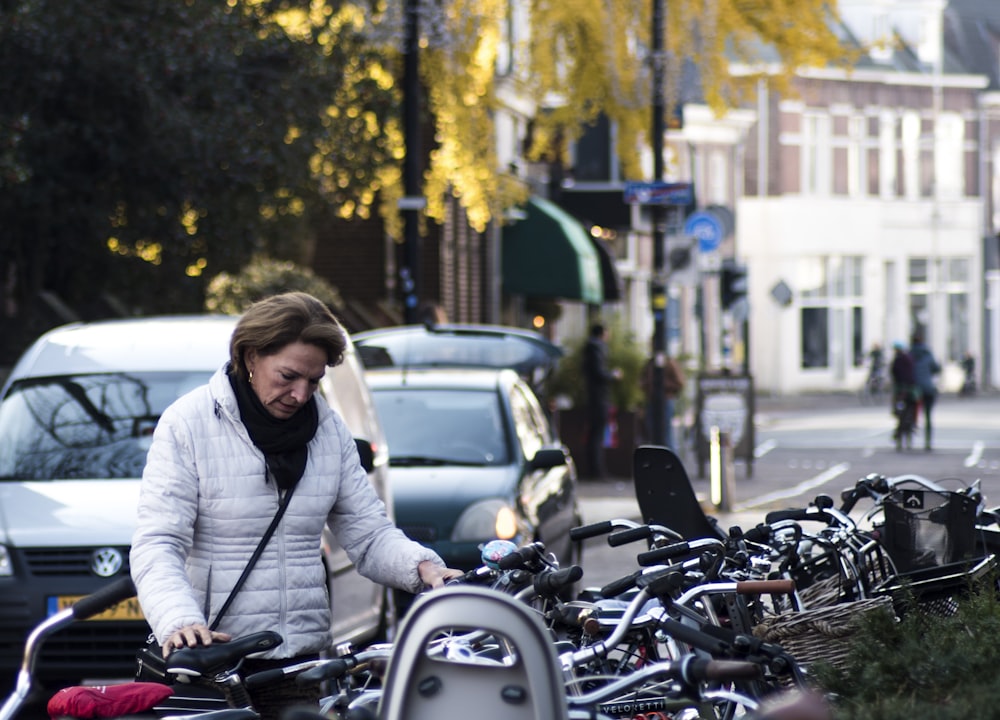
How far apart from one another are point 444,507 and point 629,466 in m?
12.9

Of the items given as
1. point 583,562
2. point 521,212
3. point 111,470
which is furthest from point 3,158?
point 521,212

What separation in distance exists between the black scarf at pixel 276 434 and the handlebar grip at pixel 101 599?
16.9 inches

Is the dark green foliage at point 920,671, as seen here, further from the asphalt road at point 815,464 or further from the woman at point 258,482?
the asphalt road at point 815,464

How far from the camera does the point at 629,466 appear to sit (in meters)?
23.6

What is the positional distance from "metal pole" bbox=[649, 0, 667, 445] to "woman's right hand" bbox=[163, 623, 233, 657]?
631 inches

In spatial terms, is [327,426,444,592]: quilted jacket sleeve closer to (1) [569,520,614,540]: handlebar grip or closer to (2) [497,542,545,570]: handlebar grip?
(2) [497,542,545,570]: handlebar grip

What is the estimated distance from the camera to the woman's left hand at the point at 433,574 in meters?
4.58

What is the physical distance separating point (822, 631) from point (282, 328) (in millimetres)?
1478

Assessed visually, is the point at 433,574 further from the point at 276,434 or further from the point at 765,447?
the point at 765,447

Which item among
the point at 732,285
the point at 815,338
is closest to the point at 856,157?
the point at 815,338

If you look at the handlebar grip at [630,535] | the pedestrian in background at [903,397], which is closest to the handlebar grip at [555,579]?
the handlebar grip at [630,535]

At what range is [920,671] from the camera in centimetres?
371

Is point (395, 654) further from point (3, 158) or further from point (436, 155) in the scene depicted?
point (436, 155)

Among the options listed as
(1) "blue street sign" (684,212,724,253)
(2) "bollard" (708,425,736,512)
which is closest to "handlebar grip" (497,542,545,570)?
(2) "bollard" (708,425,736,512)
